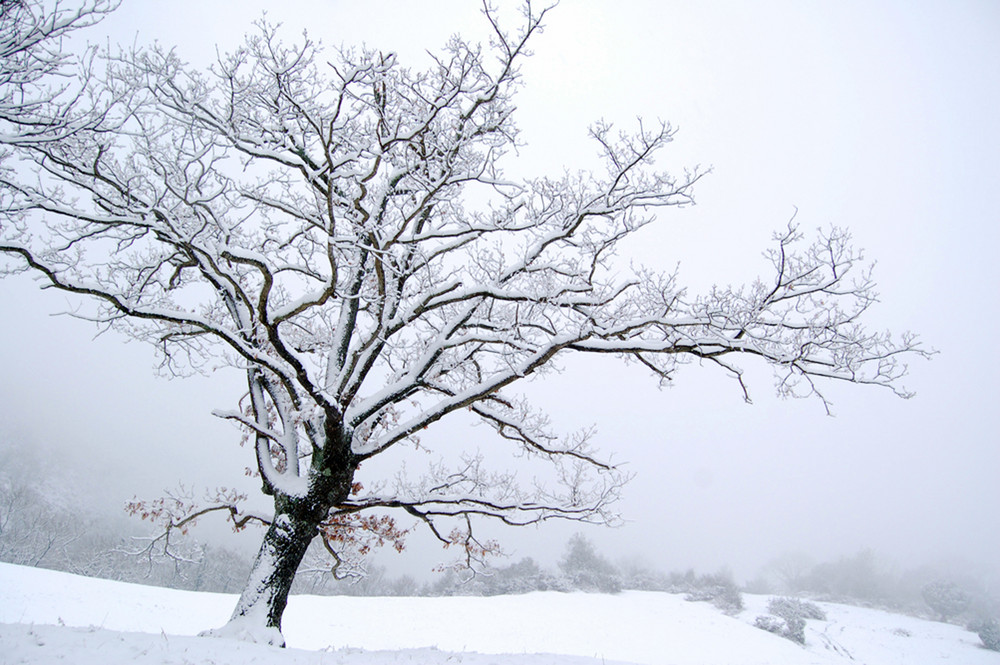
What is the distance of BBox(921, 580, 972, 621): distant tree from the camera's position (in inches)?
1308

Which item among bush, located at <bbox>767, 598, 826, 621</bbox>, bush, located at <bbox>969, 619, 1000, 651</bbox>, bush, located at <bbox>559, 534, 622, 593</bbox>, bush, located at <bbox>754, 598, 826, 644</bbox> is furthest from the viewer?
bush, located at <bbox>559, 534, 622, 593</bbox>

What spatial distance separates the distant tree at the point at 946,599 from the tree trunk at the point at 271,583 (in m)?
46.4

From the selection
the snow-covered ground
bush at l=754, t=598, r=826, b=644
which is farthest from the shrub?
bush at l=754, t=598, r=826, b=644

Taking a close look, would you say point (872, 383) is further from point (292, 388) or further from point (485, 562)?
point (292, 388)

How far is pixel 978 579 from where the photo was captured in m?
44.2

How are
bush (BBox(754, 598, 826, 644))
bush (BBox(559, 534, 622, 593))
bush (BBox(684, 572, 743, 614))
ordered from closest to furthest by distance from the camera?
bush (BBox(754, 598, 826, 644)) < bush (BBox(684, 572, 743, 614)) < bush (BBox(559, 534, 622, 593))

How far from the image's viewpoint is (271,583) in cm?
602

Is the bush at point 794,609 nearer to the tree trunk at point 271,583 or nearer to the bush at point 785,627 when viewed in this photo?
the bush at point 785,627

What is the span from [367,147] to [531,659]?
754 cm

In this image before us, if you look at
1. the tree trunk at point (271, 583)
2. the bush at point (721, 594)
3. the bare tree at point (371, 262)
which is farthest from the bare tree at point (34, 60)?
the bush at point (721, 594)

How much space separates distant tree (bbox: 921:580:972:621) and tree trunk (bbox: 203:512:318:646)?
4643 centimetres

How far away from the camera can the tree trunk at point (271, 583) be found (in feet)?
18.1

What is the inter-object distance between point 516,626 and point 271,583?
56.3 ft

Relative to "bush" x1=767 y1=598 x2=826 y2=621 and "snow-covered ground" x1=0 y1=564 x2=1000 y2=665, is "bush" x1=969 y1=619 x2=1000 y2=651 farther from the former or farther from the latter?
"bush" x1=767 y1=598 x2=826 y2=621
